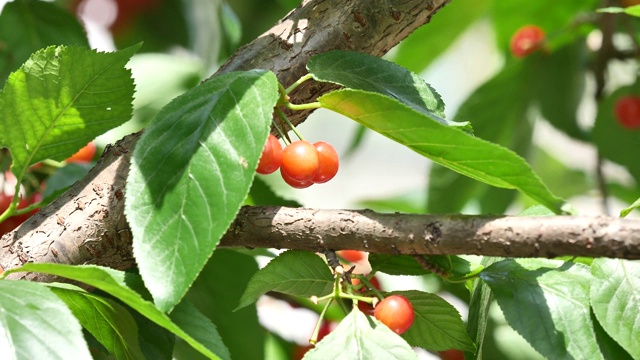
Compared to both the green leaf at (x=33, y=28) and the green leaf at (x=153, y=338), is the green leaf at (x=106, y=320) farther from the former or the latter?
the green leaf at (x=33, y=28)

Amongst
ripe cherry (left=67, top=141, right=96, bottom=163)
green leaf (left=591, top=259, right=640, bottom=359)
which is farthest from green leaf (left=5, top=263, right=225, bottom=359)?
ripe cherry (left=67, top=141, right=96, bottom=163)

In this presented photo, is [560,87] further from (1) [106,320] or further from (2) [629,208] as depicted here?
(1) [106,320]

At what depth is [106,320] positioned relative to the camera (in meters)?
0.51

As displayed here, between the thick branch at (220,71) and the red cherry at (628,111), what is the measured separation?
0.63 metres

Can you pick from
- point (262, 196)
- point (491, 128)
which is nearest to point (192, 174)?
point (262, 196)

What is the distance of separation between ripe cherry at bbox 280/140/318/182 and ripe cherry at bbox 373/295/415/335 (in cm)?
9

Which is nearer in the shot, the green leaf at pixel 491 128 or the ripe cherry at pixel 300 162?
the ripe cherry at pixel 300 162

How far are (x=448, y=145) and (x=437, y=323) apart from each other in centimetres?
14

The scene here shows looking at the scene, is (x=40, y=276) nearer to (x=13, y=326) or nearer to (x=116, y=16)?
(x=13, y=326)

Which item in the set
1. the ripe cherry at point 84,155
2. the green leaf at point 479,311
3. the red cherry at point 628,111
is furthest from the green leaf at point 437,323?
the red cherry at point 628,111

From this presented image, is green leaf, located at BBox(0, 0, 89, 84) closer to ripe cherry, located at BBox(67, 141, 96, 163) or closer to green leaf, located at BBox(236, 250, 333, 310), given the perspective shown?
ripe cherry, located at BBox(67, 141, 96, 163)

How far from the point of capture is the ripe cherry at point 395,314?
0.48 m

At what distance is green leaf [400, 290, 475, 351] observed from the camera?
53 cm

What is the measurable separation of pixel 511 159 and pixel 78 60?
28 cm
